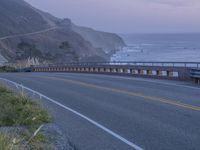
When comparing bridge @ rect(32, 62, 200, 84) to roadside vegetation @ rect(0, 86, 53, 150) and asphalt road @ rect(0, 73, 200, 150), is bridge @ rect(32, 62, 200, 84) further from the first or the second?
roadside vegetation @ rect(0, 86, 53, 150)

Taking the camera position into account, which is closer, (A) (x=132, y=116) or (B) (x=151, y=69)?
(A) (x=132, y=116)

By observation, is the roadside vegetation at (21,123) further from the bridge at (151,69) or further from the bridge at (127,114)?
the bridge at (151,69)

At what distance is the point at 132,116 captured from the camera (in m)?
14.9

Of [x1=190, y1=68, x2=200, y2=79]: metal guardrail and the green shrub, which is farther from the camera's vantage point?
[x1=190, y1=68, x2=200, y2=79]: metal guardrail

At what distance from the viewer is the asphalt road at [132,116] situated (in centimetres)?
1124

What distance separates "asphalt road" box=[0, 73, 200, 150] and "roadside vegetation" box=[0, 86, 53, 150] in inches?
30.2

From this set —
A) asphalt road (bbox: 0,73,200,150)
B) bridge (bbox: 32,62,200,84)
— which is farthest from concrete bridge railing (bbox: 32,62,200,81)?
asphalt road (bbox: 0,73,200,150)

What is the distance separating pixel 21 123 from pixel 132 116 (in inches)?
155

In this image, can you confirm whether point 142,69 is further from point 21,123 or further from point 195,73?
point 21,123

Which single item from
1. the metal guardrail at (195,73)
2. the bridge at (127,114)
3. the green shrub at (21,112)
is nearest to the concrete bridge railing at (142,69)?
the metal guardrail at (195,73)

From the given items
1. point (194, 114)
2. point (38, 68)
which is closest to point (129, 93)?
point (194, 114)

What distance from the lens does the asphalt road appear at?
11.2 meters

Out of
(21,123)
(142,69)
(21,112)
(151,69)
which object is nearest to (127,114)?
(21,112)

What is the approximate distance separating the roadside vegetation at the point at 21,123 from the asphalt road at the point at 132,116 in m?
0.77
